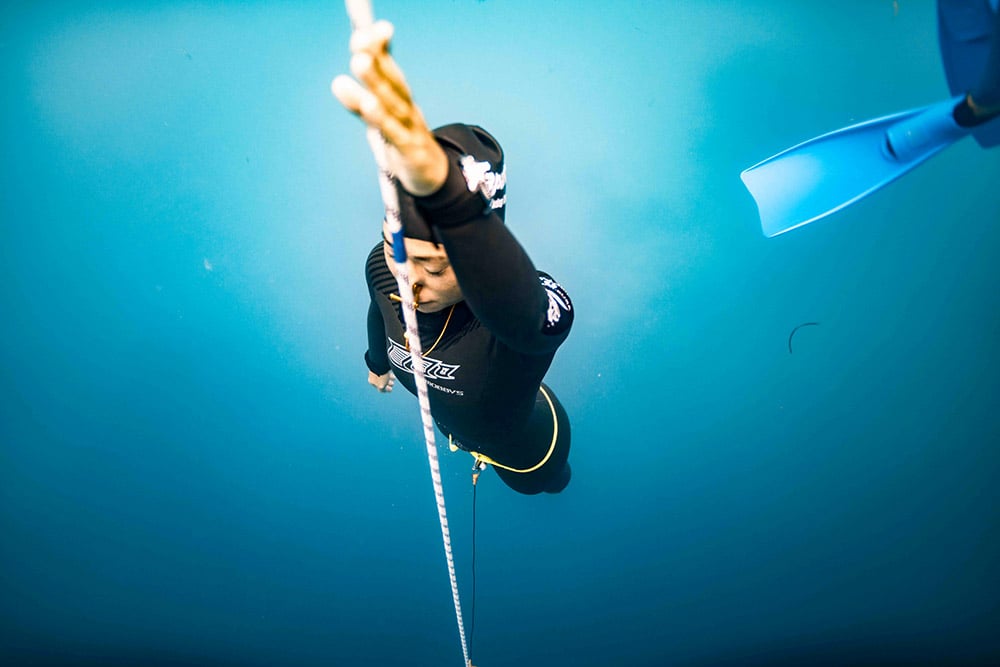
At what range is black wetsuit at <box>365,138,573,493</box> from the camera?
1.25 ft

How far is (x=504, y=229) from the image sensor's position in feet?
1.32

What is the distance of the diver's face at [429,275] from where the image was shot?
50cm

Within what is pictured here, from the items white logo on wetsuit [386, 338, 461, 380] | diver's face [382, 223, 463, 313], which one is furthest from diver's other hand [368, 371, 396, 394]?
diver's face [382, 223, 463, 313]

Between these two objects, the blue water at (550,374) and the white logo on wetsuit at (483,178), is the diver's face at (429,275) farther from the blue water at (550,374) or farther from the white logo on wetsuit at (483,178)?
the blue water at (550,374)

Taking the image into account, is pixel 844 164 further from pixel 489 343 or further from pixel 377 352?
pixel 377 352

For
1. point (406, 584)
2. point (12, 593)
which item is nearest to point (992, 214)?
point (406, 584)

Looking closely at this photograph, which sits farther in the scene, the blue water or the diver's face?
the blue water

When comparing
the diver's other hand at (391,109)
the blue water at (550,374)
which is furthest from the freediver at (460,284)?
the blue water at (550,374)

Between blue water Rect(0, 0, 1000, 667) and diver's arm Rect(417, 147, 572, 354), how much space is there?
33.8 inches

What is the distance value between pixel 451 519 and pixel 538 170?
1.07 meters

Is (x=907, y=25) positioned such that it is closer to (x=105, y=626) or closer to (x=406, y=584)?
(x=406, y=584)

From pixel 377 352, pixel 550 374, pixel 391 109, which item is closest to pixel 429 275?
pixel 391 109

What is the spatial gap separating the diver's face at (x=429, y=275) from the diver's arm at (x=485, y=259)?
0.22ft

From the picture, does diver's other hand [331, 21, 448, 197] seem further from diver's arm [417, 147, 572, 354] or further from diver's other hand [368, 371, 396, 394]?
diver's other hand [368, 371, 396, 394]
